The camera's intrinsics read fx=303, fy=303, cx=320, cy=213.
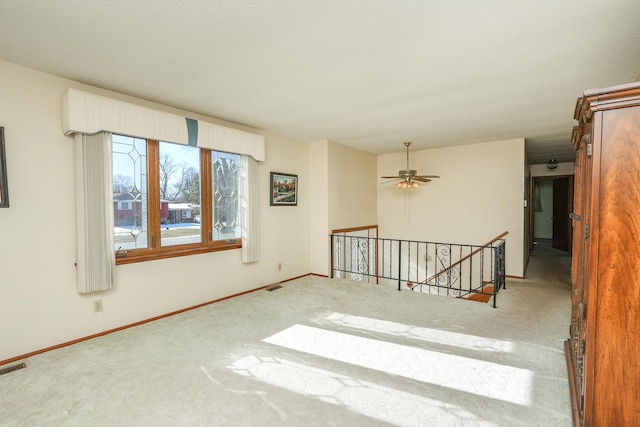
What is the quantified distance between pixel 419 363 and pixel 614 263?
1573 millimetres

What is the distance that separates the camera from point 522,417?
6.00ft

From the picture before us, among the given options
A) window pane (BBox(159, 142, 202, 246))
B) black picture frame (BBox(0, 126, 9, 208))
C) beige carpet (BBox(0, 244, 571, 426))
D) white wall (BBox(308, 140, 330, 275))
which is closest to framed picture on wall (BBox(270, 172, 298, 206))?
white wall (BBox(308, 140, 330, 275))

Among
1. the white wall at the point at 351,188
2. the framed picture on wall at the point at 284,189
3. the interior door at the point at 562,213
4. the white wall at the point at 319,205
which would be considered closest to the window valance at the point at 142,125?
the framed picture on wall at the point at 284,189

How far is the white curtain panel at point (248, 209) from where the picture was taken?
4.30m

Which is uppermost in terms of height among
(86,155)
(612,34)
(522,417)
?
(612,34)

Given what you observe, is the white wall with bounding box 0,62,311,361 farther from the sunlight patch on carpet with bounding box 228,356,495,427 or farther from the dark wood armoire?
the dark wood armoire

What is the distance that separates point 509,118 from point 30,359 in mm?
5660

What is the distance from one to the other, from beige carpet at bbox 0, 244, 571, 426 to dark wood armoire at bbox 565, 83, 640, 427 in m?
0.62

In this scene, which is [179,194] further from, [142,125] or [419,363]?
[419,363]

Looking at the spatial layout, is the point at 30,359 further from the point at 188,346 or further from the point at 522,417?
the point at 522,417

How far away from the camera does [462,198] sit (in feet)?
19.0

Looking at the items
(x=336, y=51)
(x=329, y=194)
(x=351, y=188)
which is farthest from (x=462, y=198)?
(x=336, y=51)

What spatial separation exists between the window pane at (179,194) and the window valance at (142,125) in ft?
0.69

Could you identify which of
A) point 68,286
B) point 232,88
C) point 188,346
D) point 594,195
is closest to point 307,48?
point 232,88
